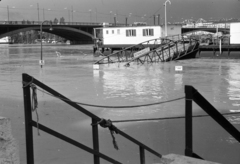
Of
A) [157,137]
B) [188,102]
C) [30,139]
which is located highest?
[188,102]

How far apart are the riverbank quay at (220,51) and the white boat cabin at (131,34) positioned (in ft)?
24.8

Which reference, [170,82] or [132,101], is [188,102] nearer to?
[132,101]

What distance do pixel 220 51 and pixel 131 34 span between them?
50.5 feet

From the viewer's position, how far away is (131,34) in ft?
188

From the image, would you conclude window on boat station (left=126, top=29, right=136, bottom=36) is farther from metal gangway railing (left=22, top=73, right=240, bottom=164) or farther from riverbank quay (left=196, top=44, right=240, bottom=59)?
metal gangway railing (left=22, top=73, right=240, bottom=164)

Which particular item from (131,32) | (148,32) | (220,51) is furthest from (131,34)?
(220,51)

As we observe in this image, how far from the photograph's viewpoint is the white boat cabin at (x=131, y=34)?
184 feet

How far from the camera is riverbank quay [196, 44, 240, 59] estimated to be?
47.1 metres

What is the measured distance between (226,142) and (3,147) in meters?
7.00

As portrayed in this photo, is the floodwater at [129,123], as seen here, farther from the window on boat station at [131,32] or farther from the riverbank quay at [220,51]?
the window on boat station at [131,32]

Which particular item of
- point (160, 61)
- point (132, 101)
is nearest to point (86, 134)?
point (132, 101)

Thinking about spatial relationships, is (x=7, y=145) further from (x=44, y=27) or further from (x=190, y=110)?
(x=44, y=27)

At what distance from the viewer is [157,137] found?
9938mm

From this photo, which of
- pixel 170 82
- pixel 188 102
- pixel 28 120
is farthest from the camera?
pixel 170 82
